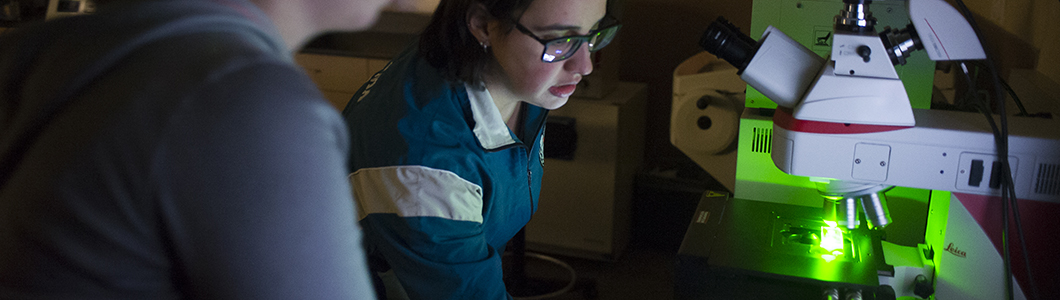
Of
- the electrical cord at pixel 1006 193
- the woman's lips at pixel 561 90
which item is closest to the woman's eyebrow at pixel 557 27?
the woman's lips at pixel 561 90

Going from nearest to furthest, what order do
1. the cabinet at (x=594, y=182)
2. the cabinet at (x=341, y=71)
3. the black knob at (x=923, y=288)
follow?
the black knob at (x=923, y=288)
the cabinet at (x=594, y=182)
the cabinet at (x=341, y=71)

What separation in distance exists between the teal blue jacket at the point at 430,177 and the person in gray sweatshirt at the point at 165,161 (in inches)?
24.3

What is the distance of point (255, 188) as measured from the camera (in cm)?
35

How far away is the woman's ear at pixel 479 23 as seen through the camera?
1109 mm

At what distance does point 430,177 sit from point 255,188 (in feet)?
2.16

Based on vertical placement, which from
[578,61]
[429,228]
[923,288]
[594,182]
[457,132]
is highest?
[578,61]

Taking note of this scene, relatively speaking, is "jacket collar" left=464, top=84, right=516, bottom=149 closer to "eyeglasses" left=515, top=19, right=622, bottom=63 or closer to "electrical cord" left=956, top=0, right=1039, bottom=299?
"eyeglasses" left=515, top=19, right=622, bottom=63

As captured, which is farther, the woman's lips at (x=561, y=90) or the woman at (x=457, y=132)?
the woman's lips at (x=561, y=90)

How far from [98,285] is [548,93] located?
0.85 metres

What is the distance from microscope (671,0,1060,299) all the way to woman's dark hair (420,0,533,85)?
388mm

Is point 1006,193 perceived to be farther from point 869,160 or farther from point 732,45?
point 732,45

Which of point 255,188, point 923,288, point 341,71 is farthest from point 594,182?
point 255,188

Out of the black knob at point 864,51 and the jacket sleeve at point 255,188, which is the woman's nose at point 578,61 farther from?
the jacket sleeve at point 255,188

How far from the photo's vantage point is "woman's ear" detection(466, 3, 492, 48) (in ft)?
3.64
